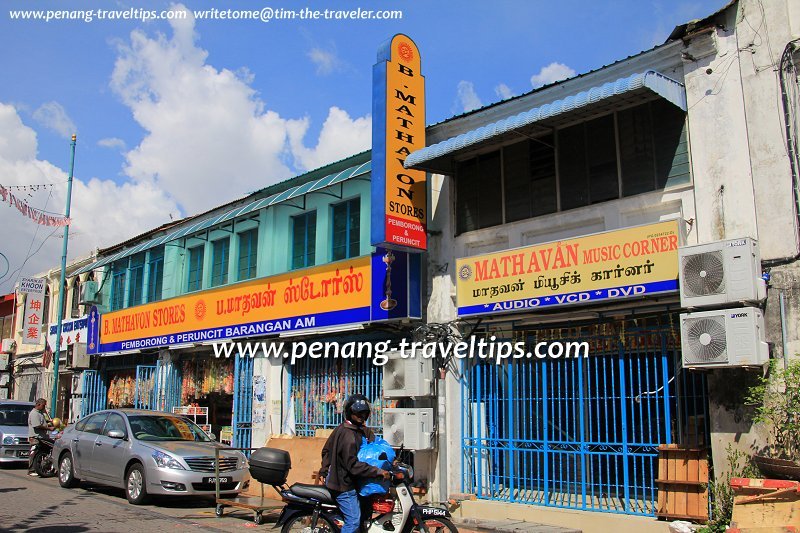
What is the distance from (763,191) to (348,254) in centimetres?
754

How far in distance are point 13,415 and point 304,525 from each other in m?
14.7

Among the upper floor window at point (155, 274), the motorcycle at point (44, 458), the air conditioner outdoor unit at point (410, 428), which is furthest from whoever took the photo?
the upper floor window at point (155, 274)

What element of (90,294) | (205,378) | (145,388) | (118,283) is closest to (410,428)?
(205,378)

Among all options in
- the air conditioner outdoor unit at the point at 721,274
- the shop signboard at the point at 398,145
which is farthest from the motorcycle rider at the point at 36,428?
the air conditioner outdoor unit at the point at 721,274

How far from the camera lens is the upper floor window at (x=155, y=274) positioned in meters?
20.2

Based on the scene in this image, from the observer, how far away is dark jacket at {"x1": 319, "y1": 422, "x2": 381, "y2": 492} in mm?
6703

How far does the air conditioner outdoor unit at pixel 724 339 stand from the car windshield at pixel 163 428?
28.8ft

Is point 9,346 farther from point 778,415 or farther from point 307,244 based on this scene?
point 778,415

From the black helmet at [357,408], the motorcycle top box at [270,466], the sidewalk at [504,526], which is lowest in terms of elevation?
the sidewalk at [504,526]

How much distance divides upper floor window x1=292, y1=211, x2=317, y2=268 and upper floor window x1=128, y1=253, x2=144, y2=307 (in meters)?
7.48

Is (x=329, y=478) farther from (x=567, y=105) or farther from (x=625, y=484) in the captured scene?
(x=567, y=105)

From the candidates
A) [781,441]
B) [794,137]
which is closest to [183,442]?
[781,441]

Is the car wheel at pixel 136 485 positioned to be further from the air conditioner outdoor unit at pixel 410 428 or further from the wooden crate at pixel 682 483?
the wooden crate at pixel 682 483

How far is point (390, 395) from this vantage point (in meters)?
12.0
